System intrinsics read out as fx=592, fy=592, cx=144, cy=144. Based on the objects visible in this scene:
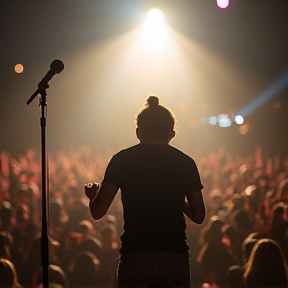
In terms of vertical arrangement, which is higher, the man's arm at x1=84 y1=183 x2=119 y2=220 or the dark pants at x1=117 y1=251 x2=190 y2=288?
the man's arm at x1=84 y1=183 x2=119 y2=220

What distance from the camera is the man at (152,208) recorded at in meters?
2.44

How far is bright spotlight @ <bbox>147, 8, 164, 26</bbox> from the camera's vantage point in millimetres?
9719

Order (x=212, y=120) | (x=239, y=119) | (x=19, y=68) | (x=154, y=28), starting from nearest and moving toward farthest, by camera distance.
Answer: (x=154, y=28), (x=19, y=68), (x=239, y=119), (x=212, y=120)

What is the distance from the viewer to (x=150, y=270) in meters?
2.43

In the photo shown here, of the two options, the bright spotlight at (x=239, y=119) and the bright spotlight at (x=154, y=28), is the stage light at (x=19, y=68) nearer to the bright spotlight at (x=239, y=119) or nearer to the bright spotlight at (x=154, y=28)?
the bright spotlight at (x=154, y=28)

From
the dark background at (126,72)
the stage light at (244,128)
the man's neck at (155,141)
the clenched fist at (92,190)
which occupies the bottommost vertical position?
the clenched fist at (92,190)

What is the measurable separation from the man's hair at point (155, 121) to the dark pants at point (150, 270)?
1.69 feet

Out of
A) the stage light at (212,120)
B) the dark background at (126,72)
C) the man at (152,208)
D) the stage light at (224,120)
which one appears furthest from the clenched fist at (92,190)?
the stage light at (212,120)

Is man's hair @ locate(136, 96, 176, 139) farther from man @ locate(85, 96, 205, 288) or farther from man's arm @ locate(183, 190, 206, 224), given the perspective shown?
man's arm @ locate(183, 190, 206, 224)

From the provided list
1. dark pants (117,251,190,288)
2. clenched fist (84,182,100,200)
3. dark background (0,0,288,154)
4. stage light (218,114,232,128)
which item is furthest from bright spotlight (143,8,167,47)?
dark pants (117,251,190,288)

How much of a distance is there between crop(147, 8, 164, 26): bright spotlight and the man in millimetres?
7441

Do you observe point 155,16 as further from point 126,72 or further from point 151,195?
point 151,195

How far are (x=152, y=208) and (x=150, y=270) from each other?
0.83ft

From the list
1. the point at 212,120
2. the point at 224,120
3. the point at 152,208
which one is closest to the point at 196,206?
the point at 152,208
